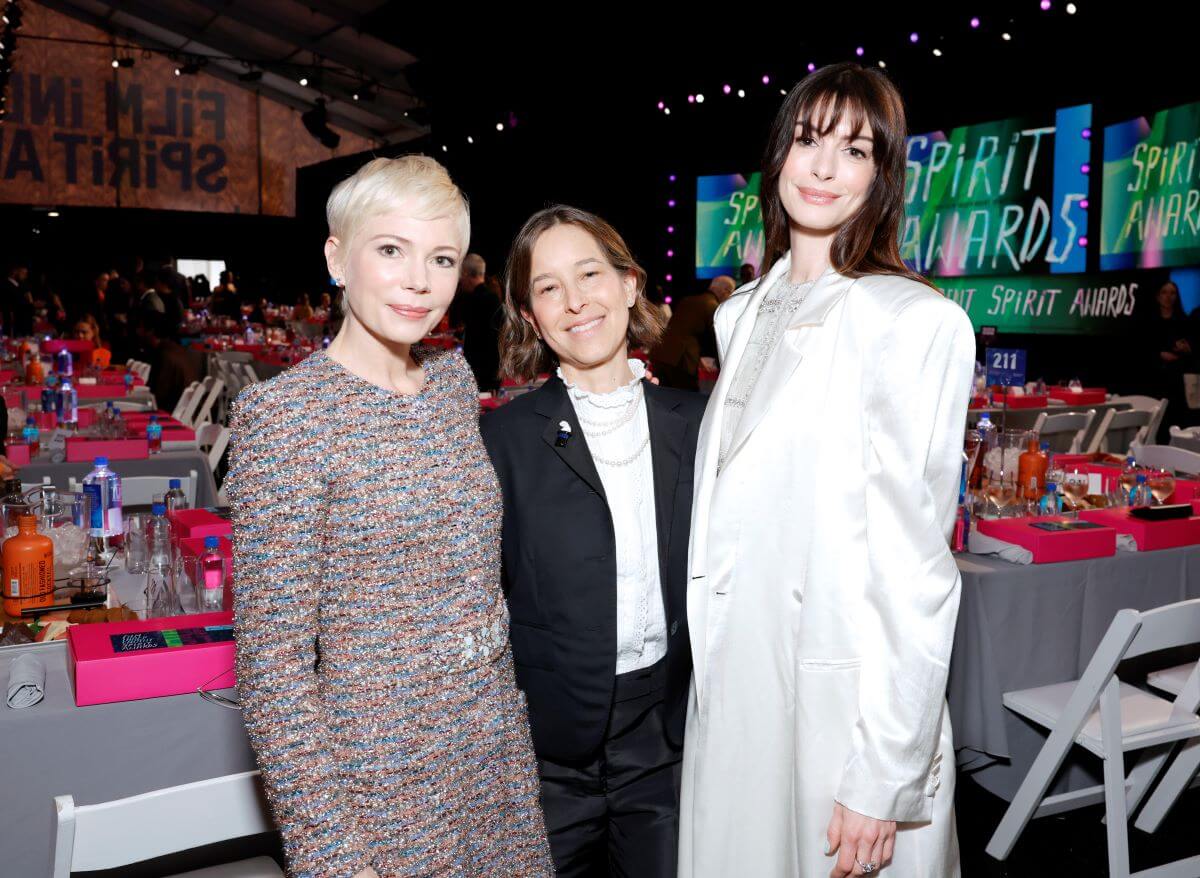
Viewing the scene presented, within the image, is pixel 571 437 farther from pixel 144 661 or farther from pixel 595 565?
pixel 144 661

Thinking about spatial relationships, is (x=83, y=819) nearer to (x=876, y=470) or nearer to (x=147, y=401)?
(x=876, y=470)

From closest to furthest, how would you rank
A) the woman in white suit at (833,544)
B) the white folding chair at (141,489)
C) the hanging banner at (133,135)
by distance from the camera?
A: 1. the woman in white suit at (833,544)
2. the white folding chair at (141,489)
3. the hanging banner at (133,135)

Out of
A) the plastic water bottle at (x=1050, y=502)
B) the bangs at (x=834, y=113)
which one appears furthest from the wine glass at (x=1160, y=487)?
the bangs at (x=834, y=113)

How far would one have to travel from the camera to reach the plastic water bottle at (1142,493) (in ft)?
11.6

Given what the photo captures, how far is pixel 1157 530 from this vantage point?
326cm

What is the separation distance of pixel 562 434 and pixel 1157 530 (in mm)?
2391

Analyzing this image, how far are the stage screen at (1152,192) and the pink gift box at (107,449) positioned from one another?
24.6 feet

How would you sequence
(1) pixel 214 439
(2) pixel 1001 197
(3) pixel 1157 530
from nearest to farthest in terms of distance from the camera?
(3) pixel 1157 530 → (1) pixel 214 439 → (2) pixel 1001 197

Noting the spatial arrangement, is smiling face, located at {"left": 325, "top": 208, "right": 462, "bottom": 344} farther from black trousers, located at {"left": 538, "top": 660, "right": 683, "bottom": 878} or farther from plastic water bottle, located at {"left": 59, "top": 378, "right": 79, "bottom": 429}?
plastic water bottle, located at {"left": 59, "top": 378, "right": 79, "bottom": 429}

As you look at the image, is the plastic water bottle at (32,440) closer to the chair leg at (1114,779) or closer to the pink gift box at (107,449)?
the pink gift box at (107,449)

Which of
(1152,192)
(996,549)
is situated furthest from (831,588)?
(1152,192)

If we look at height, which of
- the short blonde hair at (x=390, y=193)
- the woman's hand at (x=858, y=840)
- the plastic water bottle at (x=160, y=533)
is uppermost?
the short blonde hair at (x=390, y=193)

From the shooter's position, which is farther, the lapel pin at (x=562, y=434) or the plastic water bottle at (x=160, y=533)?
the plastic water bottle at (x=160, y=533)

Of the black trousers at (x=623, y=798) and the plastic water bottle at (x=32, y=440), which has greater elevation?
the plastic water bottle at (x=32, y=440)
